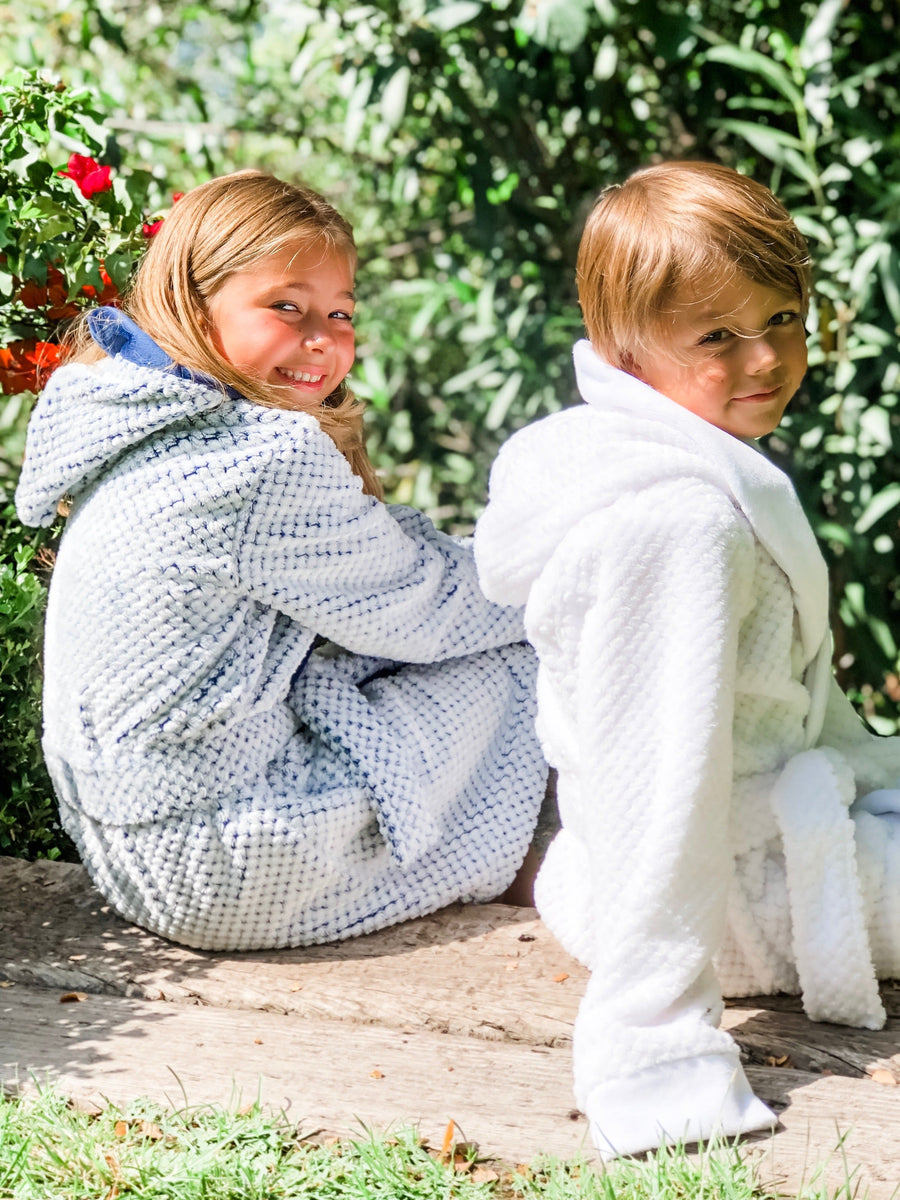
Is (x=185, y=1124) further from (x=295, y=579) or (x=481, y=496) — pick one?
(x=481, y=496)

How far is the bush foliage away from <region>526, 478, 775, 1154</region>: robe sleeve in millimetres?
1423

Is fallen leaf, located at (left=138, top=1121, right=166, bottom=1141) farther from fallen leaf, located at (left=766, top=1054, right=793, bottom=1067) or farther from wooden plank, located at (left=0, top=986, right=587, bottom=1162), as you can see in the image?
fallen leaf, located at (left=766, top=1054, right=793, bottom=1067)

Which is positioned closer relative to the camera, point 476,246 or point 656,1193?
point 656,1193

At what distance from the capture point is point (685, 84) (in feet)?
11.9

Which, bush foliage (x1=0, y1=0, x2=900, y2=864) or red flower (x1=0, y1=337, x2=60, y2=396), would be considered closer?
red flower (x1=0, y1=337, x2=60, y2=396)

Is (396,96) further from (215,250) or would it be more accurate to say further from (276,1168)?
(276,1168)

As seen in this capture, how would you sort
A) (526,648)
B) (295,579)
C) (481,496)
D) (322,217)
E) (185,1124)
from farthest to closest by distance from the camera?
(481,496) < (526,648) < (322,217) < (295,579) < (185,1124)

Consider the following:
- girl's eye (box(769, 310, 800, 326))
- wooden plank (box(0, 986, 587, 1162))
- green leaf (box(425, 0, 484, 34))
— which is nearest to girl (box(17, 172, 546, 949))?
wooden plank (box(0, 986, 587, 1162))

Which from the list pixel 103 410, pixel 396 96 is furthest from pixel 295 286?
pixel 396 96

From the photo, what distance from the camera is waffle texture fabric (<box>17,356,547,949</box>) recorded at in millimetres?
1896

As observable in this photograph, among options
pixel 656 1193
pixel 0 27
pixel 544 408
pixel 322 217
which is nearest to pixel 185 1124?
pixel 656 1193

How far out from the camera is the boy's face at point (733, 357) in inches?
64.0

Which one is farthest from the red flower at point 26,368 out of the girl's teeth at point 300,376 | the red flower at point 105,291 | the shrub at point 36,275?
the girl's teeth at point 300,376

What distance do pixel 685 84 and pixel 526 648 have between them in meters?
2.04
